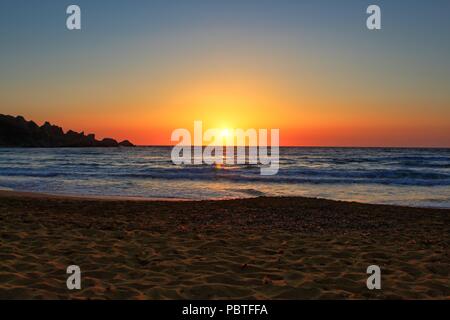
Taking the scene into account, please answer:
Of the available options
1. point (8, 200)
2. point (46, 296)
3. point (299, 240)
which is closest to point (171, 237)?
point (299, 240)

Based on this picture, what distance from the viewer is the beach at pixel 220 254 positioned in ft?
15.6

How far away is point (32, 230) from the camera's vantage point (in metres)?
7.81

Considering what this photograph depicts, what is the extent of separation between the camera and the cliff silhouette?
403ft

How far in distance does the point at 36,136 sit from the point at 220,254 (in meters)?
138

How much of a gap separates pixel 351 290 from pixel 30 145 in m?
136

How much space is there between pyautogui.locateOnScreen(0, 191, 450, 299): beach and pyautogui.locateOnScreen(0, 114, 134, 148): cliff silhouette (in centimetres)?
12635

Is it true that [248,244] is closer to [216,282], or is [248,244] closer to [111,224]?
[216,282]

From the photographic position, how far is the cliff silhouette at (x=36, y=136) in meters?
123

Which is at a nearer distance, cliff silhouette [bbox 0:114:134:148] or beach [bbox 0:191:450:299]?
beach [bbox 0:191:450:299]

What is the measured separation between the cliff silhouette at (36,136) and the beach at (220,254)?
126348 mm

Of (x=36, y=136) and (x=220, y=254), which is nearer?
(x=220, y=254)

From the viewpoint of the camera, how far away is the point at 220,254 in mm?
6340

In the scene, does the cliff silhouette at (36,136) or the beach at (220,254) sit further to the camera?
the cliff silhouette at (36,136)
